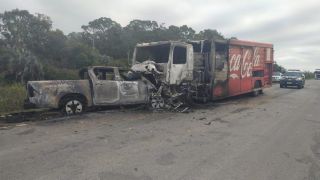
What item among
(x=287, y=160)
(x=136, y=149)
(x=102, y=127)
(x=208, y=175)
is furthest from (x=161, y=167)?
(x=102, y=127)

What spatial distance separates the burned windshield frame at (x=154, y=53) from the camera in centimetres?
1448

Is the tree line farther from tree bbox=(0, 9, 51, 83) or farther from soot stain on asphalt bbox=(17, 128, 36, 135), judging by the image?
soot stain on asphalt bbox=(17, 128, 36, 135)

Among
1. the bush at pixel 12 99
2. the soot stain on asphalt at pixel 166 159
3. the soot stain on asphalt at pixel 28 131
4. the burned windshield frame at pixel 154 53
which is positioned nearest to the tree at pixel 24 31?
the bush at pixel 12 99

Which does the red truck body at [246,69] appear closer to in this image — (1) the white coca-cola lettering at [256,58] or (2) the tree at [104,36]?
(1) the white coca-cola lettering at [256,58]

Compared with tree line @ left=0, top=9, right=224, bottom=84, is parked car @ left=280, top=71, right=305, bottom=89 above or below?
below

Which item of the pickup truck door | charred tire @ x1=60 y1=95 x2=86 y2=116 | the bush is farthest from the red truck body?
the bush

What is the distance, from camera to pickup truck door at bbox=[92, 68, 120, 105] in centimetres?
1244

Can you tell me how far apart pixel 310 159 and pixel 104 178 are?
3.77 metres

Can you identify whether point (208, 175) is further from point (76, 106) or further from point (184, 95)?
point (184, 95)

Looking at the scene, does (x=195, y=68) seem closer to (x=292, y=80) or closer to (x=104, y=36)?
(x=292, y=80)

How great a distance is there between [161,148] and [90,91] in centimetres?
525

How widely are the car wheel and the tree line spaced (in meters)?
19.1

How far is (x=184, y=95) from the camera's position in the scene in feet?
48.5

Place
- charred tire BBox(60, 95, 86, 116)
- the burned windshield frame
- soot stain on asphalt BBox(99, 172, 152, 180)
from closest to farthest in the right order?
soot stain on asphalt BBox(99, 172, 152, 180) → charred tire BBox(60, 95, 86, 116) → the burned windshield frame
